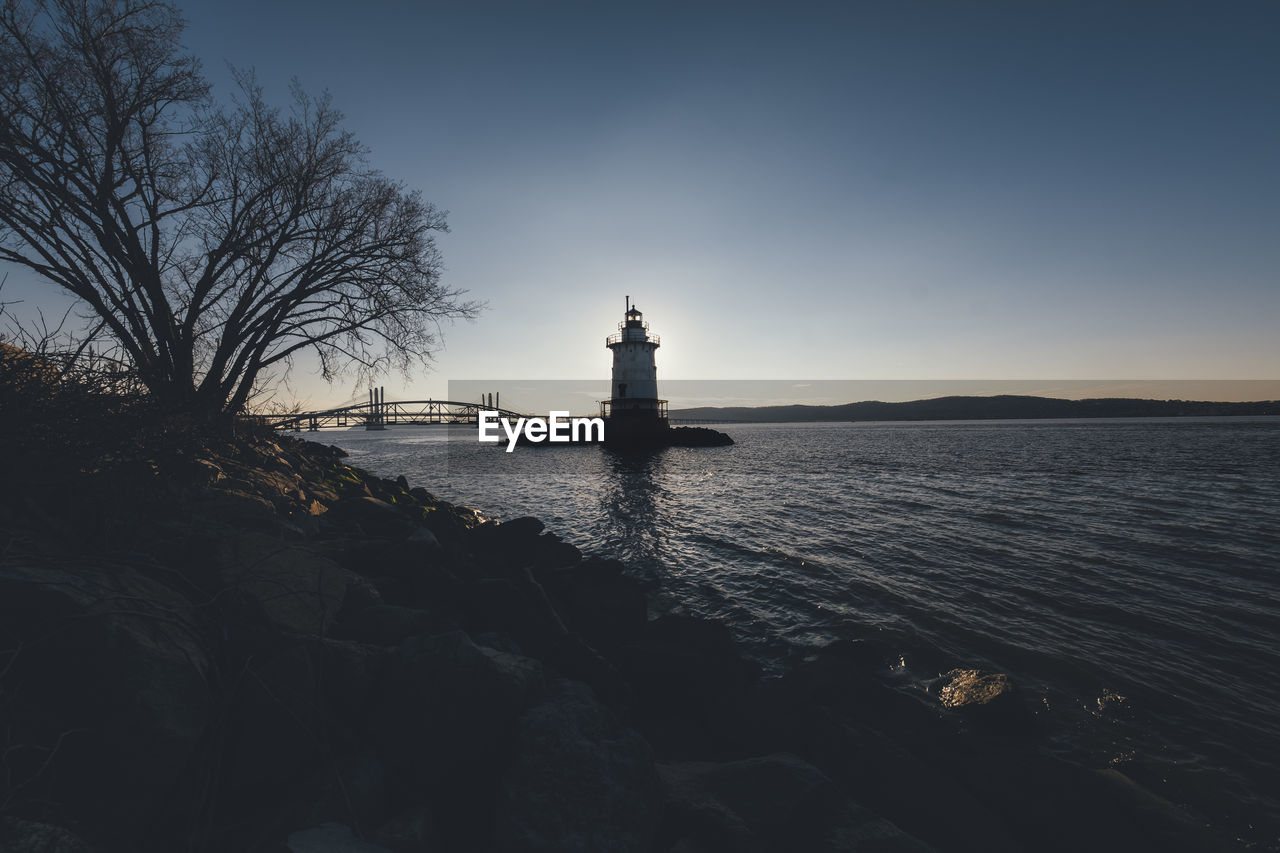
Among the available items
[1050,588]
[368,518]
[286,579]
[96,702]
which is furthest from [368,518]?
[1050,588]

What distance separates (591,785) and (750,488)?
24615mm

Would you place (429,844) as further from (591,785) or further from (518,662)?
(518,662)

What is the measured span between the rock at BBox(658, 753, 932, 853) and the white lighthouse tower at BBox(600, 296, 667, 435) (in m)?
52.2

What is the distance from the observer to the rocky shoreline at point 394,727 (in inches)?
111

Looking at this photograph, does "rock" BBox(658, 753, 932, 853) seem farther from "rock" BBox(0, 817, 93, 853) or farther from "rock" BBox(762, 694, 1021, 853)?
"rock" BBox(0, 817, 93, 853)

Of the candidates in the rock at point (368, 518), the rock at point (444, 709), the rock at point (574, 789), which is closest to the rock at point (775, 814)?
the rock at point (574, 789)

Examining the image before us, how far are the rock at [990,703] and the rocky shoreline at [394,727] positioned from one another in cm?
2

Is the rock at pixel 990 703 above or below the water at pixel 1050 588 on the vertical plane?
above

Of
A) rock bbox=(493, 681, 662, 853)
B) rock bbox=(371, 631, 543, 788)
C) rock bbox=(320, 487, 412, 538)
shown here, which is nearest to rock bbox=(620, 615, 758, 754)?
rock bbox=(493, 681, 662, 853)

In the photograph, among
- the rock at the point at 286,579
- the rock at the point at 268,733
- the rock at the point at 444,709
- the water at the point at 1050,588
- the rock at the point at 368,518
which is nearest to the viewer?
the rock at the point at 268,733

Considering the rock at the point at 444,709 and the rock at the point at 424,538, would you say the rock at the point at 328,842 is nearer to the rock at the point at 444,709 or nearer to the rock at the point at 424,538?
the rock at the point at 444,709

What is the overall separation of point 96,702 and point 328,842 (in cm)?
161

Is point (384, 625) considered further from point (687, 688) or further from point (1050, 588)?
point (1050, 588)

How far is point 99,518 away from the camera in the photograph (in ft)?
14.6
